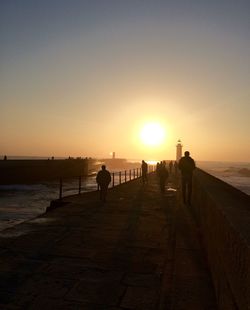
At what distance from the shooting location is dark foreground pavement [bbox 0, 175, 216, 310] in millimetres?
3984

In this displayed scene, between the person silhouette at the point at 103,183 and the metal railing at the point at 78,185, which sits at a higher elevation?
the person silhouette at the point at 103,183

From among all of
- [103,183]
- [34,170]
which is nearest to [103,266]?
[103,183]

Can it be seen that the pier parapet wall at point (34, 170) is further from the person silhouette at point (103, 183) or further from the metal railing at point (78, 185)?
the person silhouette at point (103, 183)

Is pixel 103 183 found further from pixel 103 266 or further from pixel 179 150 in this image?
pixel 179 150

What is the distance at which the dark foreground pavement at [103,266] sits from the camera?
13.1 ft

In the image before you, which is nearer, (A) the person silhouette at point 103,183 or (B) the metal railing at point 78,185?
(A) the person silhouette at point 103,183

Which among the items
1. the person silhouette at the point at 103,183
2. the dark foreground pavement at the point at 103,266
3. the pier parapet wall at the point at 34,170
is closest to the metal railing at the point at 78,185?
the person silhouette at the point at 103,183

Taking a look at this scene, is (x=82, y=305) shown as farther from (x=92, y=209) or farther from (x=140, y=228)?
(x=92, y=209)

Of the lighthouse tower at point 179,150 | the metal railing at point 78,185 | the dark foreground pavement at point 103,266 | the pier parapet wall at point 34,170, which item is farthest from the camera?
the lighthouse tower at point 179,150

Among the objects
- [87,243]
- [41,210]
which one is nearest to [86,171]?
[41,210]

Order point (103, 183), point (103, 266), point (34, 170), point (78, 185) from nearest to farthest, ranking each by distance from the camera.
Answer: point (103, 266) < point (103, 183) < point (78, 185) < point (34, 170)

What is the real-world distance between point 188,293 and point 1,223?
12718 millimetres

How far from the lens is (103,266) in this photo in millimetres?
5191

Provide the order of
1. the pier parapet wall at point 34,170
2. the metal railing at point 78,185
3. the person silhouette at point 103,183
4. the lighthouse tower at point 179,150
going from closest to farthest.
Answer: the person silhouette at point 103,183 → the metal railing at point 78,185 → the pier parapet wall at point 34,170 → the lighthouse tower at point 179,150
